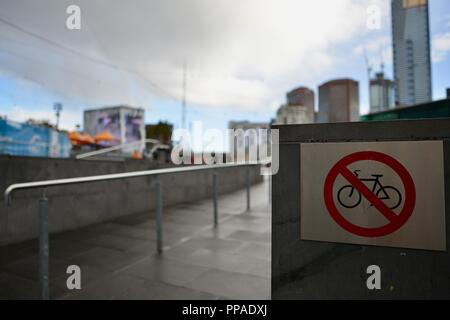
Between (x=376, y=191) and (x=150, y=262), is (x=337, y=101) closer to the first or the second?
(x=376, y=191)

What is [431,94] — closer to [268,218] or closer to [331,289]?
[268,218]

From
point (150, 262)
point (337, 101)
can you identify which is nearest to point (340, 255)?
point (150, 262)

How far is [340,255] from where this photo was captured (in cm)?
166

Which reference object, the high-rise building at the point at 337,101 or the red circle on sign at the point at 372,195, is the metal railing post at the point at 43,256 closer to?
the red circle on sign at the point at 372,195

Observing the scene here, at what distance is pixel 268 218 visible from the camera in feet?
17.6

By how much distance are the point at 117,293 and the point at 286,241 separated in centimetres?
155

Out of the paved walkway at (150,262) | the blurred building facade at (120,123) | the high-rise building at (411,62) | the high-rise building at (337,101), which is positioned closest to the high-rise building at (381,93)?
the high-rise building at (411,62)

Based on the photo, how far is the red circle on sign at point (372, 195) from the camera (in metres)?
1.57

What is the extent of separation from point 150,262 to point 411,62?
31.6ft

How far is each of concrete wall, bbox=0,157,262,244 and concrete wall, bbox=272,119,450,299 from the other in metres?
3.48

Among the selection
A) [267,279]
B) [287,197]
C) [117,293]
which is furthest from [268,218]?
[287,197]

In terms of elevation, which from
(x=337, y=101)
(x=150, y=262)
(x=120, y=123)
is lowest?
(x=150, y=262)

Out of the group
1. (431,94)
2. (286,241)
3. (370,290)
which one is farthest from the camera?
(431,94)

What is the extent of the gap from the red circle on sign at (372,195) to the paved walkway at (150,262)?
113 centimetres
